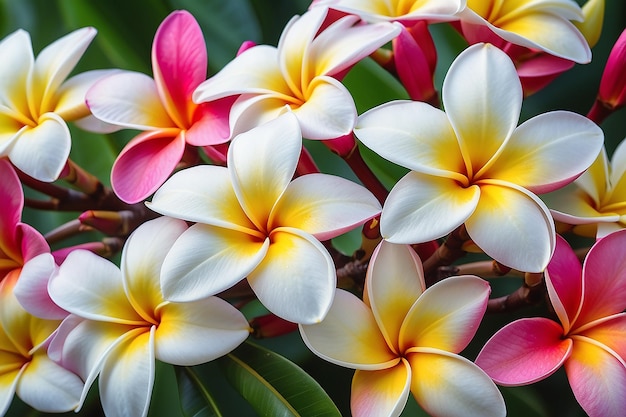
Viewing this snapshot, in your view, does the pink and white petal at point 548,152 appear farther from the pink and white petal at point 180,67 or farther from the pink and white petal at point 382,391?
the pink and white petal at point 180,67

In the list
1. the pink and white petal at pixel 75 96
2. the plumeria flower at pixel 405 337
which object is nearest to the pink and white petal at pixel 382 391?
the plumeria flower at pixel 405 337

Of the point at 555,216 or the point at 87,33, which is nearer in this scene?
the point at 555,216

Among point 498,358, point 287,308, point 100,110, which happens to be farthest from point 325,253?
point 100,110

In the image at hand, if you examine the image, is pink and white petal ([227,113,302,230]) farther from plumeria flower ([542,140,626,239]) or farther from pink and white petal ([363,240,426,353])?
plumeria flower ([542,140,626,239])

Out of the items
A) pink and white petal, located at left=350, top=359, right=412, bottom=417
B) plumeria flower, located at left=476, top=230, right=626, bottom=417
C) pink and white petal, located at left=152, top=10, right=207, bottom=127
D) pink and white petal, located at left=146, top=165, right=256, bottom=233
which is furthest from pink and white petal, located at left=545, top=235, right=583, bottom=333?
pink and white petal, located at left=152, top=10, right=207, bottom=127

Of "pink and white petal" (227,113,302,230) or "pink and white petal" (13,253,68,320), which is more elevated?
"pink and white petal" (227,113,302,230)

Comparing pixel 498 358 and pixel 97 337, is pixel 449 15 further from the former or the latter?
pixel 97 337
